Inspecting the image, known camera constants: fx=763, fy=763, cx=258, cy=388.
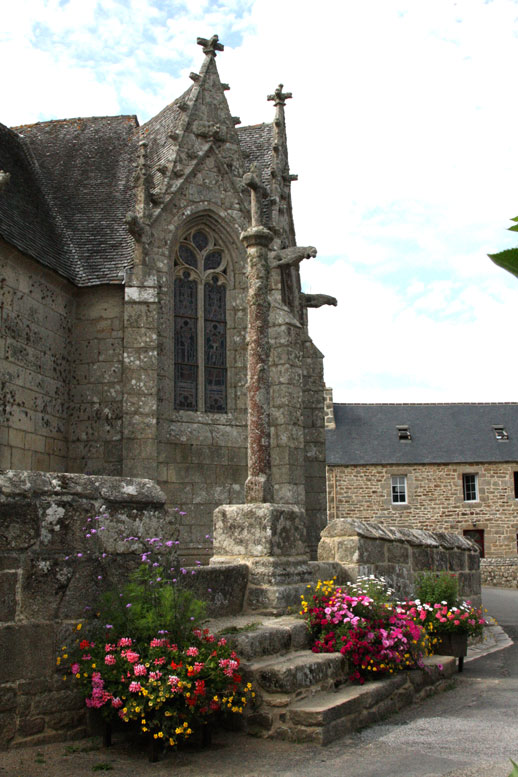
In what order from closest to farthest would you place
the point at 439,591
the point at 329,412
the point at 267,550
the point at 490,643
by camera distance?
the point at 267,550 → the point at 439,591 → the point at 490,643 → the point at 329,412

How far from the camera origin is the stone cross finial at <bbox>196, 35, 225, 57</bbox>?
12.5 meters

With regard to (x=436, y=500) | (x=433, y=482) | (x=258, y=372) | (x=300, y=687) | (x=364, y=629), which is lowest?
(x=300, y=687)

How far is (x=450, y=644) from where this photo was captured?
24.5 ft

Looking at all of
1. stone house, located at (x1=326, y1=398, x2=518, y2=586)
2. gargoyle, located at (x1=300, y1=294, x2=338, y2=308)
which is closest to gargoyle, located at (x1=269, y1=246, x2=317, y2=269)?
gargoyle, located at (x1=300, y1=294, x2=338, y2=308)

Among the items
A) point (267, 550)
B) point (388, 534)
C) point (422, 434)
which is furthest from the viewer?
point (422, 434)

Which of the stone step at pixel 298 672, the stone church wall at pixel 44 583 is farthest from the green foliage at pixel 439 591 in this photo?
the stone church wall at pixel 44 583

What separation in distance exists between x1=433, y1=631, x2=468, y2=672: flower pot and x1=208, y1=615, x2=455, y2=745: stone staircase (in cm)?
143

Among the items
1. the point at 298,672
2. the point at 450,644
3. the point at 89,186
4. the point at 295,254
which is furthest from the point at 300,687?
the point at 89,186

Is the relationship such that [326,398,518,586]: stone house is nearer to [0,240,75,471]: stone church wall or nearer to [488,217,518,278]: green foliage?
[0,240,75,471]: stone church wall

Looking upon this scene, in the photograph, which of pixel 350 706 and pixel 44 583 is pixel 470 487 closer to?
pixel 350 706

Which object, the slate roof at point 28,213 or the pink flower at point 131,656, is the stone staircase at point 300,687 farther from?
the slate roof at point 28,213

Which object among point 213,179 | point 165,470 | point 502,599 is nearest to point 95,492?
point 165,470

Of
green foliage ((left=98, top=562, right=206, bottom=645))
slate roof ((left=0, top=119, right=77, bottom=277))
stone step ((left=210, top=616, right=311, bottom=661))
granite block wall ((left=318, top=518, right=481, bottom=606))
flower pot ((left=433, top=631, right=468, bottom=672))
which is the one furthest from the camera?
slate roof ((left=0, top=119, right=77, bottom=277))

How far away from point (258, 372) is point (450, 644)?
10.8 feet
